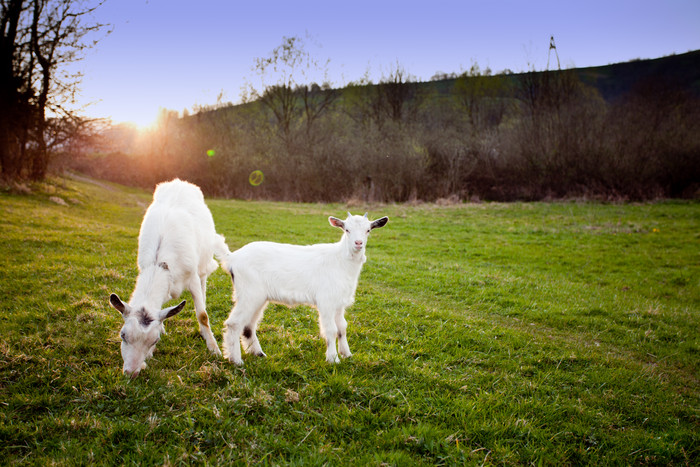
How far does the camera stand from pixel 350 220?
17.2 feet

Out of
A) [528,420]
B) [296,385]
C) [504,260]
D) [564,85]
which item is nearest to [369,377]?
[296,385]

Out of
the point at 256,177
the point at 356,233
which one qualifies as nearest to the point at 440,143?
the point at 256,177

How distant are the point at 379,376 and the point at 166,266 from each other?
3217 millimetres

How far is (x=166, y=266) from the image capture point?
5023mm

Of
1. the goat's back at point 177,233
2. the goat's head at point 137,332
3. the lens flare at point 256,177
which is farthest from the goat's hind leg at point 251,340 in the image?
the lens flare at point 256,177

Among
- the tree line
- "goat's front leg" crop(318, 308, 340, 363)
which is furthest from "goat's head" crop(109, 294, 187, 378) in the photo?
the tree line

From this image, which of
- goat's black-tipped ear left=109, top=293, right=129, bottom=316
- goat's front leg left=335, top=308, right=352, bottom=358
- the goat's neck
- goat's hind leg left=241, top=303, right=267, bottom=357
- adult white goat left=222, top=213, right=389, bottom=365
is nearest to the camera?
goat's black-tipped ear left=109, top=293, right=129, bottom=316

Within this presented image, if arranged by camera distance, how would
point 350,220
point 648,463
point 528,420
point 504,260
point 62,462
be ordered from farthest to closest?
point 504,260 < point 350,220 < point 528,420 < point 648,463 < point 62,462

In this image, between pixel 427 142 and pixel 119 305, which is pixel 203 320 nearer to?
pixel 119 305

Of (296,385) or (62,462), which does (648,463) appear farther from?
(62,462)

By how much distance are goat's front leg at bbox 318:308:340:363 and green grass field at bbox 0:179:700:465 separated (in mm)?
205

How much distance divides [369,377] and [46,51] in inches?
1091

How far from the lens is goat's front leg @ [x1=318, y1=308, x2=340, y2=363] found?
16.3 feet

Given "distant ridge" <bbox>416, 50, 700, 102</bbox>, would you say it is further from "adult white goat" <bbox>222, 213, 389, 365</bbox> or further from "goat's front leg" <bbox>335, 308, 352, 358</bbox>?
"goat's front leg" <bbox>335, 308, 352, 358</bbox>
